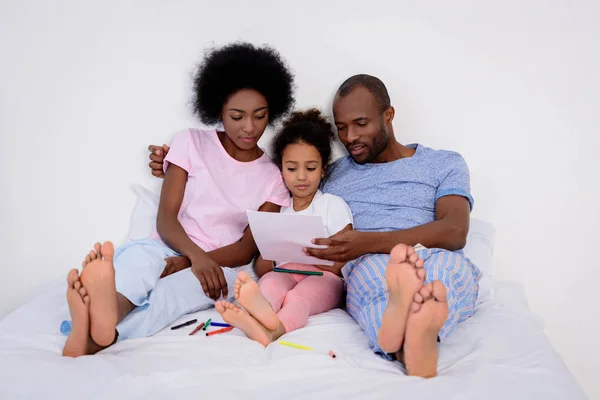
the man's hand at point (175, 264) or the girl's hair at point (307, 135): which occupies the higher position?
the girl's hair at point (307, 135)

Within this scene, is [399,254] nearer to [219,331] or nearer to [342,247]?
[342,247]

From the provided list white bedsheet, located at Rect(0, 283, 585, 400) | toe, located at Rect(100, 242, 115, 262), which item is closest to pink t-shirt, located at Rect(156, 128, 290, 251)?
white bedsheet, located at Rect(0, 283, 585, 400)

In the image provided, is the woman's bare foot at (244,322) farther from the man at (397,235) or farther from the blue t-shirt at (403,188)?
the blue t-shirt at (403,188)

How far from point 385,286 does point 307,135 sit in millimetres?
658

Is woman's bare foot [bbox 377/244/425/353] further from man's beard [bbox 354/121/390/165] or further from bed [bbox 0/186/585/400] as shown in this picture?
man's beard [bbox 354/121/390/165]

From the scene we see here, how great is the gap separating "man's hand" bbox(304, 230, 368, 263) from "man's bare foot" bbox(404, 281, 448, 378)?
1.49 feet

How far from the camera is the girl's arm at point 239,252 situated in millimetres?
1983

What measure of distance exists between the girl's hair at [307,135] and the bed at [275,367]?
0.65 m

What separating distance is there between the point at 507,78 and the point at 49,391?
6.58 ft

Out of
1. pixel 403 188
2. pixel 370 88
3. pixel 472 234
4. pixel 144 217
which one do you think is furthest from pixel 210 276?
pixel 472 234

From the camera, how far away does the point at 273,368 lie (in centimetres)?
128

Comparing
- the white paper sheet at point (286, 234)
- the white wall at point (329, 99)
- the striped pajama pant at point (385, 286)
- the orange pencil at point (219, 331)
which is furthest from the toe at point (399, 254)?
the white wall at point (329, 99)

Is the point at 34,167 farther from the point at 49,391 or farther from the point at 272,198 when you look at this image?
the point at 49,391

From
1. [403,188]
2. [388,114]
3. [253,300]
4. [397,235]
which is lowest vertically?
[253,300]
